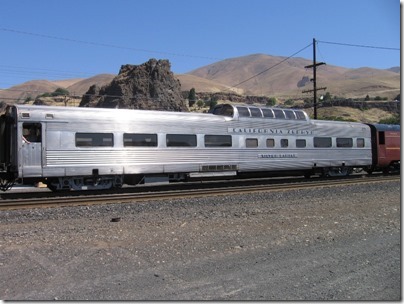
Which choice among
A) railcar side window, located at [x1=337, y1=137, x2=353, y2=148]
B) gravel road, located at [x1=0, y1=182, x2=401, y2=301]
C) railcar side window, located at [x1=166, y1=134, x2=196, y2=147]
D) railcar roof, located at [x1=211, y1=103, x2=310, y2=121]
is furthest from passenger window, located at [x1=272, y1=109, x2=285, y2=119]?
gravel road, located at [x1=0, y1=182, x2=401, y2=301]

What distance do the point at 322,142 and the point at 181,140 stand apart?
917 centimetres

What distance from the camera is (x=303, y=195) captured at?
15219 millimetres

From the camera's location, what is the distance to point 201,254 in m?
6.77

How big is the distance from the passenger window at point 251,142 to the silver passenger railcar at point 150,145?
5 cm

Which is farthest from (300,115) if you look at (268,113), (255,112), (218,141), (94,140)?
(94,140)

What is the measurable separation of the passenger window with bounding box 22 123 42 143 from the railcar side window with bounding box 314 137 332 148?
14136 mm

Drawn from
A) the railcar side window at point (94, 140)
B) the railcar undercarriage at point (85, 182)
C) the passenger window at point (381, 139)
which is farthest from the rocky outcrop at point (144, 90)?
the railcar side window at point (94, 140)

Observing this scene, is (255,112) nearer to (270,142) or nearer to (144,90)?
(270,142)

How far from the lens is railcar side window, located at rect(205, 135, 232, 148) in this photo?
18.5m

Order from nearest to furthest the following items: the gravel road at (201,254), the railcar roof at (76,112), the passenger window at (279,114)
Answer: the gravel road at (201,254)
the railcar roof at (76,112)
the passenger window at (279,114)

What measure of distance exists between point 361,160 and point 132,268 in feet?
72.8

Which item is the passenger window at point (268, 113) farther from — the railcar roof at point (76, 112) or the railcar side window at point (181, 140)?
the railcar roof at point (76, 112)

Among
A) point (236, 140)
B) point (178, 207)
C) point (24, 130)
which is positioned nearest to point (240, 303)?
point (178, 207)

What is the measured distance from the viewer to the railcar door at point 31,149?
14.4 m
